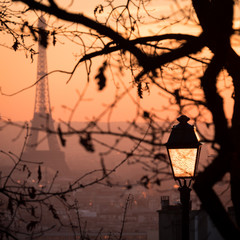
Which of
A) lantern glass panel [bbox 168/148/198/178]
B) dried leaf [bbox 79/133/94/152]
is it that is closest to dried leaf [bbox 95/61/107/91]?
dried leaf [bbox 79/133/94/152]

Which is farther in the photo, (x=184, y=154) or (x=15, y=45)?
(x=184, y=154)

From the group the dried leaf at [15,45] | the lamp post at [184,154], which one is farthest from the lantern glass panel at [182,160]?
the dried leaf at [15,45]

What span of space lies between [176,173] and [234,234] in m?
3.46

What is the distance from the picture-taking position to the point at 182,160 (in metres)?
8.39

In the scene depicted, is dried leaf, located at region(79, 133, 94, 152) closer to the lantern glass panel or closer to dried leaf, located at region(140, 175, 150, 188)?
dried leaf, located at region(140, 175, 150, 188)

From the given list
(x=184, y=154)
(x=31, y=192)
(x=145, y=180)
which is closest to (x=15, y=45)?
(x=31, y=192)

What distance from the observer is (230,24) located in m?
5.71

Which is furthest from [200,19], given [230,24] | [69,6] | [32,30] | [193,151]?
[193,151]

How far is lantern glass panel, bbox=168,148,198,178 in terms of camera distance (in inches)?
328

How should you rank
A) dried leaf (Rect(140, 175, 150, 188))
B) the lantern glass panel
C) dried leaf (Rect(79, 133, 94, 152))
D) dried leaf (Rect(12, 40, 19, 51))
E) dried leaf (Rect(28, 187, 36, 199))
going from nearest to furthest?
dried leaf (Rect(79, 133, 94, 152)), dried leaf (Rect(140, 175, 150, 188)), dried leaf (Rect(28, 187, 36, 199)), dried leaf (Rect(12, 40, 19, 51)), the lantern glass panel

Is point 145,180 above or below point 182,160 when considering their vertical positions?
below

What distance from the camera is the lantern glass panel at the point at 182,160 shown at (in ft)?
27.4

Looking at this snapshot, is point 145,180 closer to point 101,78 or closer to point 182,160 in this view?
point 101,78

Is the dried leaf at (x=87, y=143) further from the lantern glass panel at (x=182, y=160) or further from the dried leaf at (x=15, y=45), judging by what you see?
the lantern glass panel at (x=182, y=160)
